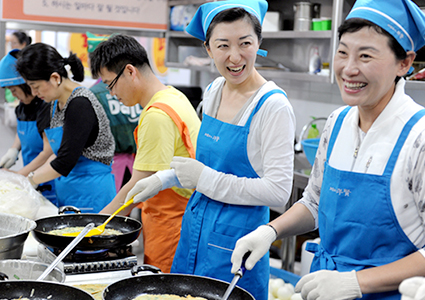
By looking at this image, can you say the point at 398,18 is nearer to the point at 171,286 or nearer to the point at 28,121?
the point at 171,286

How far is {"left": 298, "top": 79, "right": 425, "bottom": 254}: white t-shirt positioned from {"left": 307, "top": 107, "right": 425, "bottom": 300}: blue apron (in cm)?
2

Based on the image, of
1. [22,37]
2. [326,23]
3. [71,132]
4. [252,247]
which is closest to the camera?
[252,247]

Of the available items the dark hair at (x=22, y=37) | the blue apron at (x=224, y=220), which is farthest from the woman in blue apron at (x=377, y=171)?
the dark hair at (x=22, y=37)

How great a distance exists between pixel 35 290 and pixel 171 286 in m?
0.40

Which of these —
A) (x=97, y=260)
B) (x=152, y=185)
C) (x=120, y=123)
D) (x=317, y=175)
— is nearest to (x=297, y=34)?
(x=120, y=123)

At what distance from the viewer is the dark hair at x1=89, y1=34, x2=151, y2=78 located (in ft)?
7.38

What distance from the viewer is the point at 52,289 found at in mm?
1288

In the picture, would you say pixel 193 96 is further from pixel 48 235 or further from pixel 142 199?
pixel 48 235

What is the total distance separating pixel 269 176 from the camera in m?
1.70

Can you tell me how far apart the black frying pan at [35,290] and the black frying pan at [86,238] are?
338 mm

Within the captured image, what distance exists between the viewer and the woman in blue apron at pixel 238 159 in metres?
1.72

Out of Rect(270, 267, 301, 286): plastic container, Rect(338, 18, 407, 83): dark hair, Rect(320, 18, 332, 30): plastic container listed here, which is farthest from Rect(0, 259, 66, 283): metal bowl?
Rect(320, 18, 332, 30): plastic container

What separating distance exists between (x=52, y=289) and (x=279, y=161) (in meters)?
0.87

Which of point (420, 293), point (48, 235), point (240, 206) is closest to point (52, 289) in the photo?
point (48, 235)
